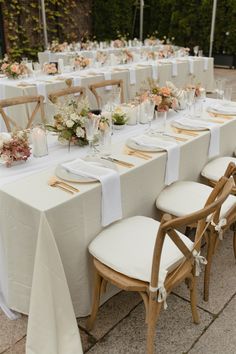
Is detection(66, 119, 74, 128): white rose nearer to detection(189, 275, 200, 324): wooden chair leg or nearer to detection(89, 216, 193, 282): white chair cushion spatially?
detection(89, 216, 193, 282): white chair cushion

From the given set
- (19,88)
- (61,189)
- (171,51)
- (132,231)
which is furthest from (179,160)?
(171,51)

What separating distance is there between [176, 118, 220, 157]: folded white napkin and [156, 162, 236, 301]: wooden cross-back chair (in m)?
0.45

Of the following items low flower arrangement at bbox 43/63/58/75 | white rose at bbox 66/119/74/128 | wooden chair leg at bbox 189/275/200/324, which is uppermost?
low flower arrangement at bbox 43/63/58/75

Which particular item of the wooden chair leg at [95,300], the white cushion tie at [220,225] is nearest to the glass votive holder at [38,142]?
the wooden chair leg at [95,300]

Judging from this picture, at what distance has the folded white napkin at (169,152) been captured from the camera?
2101mm

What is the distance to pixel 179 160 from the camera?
2225 millimetres

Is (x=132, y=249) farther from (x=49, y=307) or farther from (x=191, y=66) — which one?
(x=191, y=66)

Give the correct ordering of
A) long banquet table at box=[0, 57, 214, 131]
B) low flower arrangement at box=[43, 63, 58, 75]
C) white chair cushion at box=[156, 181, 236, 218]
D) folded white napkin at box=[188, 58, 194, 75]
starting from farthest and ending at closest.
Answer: folded white napkin at box=[188, 58, 194, 75] → low flower arrangement at box=[43, 63, 58, 75] → long banquet table at box=[0, 57, 214, 131] → white chair cushion at box=[156, 181, 236, 218]

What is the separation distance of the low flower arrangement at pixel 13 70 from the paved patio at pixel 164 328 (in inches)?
125

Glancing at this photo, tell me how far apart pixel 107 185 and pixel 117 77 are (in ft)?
12.0

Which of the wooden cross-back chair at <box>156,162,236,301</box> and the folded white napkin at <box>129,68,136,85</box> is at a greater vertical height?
the folded white napkin at <box>129,68,136,85</box>

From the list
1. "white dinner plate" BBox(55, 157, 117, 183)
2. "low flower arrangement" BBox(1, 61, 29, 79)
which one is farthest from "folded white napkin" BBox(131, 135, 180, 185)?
"low flower arrangement" BBox(1, 61, 29, 79)

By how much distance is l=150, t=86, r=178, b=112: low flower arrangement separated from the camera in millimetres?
2598

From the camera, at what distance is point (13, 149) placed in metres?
1.85
